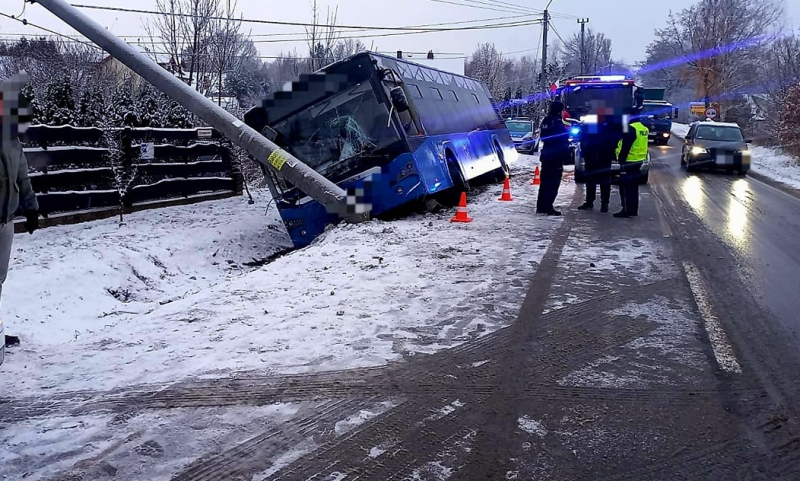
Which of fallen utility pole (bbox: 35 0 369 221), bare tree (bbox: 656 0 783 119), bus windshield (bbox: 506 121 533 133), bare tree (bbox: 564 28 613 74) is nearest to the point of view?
fallen utility pole (bbox: 35 0 369 221)

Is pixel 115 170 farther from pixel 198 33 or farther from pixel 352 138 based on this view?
pixel 198 33

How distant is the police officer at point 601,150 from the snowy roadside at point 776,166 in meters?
8.93

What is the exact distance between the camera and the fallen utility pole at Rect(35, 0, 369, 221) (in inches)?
399

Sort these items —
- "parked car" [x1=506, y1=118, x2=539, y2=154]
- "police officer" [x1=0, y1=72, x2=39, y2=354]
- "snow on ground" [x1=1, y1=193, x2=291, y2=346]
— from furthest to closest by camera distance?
"parked car" [x1=506, y1=118, x2=539, y2=154]
"snow on ground" [x1=1, y1=193, x2=291, y2=346]
"police officer" [x1=0, y1=72, x2=39, y2=354]

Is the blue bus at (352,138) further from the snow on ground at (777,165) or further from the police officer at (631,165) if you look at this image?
the snow on ground at (777,165)

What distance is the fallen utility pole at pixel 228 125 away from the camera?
10.1 meters

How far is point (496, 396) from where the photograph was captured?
4.07 m

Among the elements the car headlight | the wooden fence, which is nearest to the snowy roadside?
the car headlight

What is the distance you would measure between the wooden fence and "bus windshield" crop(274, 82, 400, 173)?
3628 mm

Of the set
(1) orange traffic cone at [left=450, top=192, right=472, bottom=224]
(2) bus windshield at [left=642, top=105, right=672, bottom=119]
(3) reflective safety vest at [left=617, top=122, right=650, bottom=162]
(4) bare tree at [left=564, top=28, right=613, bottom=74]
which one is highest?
(4) bare tree at [left=564, top=28, right=613, bottom=74]

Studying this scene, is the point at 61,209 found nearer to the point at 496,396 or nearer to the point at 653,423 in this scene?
the point at 496,396

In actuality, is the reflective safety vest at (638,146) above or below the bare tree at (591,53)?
below

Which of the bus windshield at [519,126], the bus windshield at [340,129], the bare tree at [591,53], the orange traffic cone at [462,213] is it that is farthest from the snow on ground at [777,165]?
the bare tree at [591,53]

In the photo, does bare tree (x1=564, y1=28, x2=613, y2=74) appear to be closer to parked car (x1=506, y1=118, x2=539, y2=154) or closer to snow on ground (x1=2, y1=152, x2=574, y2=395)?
parked car (x1=506, y1=118, x2=539, y2=154)
